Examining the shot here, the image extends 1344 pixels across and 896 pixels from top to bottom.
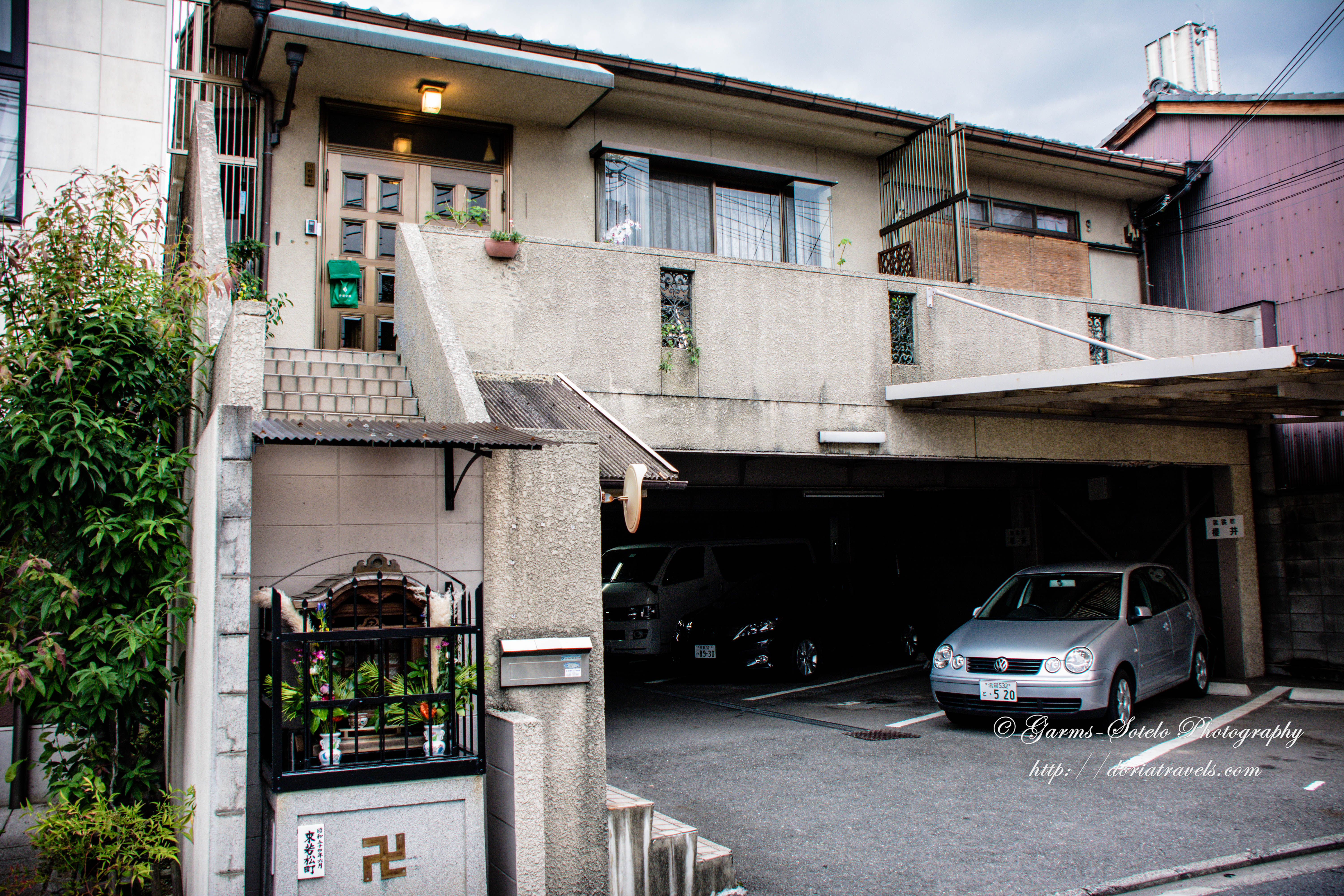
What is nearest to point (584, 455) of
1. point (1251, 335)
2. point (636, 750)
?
point (636, 750)

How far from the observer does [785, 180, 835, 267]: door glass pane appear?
12594 mm

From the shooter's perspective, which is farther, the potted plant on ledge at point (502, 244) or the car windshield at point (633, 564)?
the car windshield at point (633, 564)

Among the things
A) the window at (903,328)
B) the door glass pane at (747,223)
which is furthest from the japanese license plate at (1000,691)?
the door glass pane at (747,223)

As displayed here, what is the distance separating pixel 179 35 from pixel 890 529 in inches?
525

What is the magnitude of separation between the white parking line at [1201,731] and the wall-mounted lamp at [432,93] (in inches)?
339

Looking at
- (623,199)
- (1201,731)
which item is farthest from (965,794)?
(623,199)

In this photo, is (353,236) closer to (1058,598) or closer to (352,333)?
(352,333)

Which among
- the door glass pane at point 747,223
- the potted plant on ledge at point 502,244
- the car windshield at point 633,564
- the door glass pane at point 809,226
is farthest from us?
the car windshield at point 633,564

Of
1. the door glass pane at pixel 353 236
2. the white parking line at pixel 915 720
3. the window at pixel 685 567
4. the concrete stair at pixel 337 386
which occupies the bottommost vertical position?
the white parking line at pixel 915 720

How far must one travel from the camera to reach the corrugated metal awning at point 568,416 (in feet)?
22.9

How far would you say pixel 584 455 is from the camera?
518 cm

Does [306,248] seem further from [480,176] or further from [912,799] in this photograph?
[912,799]

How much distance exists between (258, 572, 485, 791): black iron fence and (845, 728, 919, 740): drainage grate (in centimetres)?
505

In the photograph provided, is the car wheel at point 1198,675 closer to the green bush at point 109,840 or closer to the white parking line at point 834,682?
the white parking line at point 834,682
